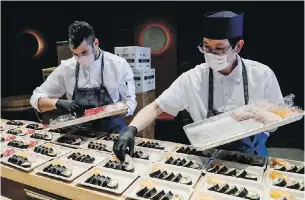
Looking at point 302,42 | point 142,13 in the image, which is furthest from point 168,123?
point 302,42

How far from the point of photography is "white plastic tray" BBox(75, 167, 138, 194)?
1.50 metres

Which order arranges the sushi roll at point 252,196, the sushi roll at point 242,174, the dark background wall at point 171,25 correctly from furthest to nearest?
1. the dark background wall at point 171,25
2. the sushi roll at point 242,174
3. the sushi roll at point 252,196

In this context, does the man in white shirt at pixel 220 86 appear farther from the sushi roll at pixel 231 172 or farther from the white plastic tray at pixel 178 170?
the sushi roll at pixel 231 172

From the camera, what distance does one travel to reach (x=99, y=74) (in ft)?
9.40

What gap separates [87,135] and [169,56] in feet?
14.4

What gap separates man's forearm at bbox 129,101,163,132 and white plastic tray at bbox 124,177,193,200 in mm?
586

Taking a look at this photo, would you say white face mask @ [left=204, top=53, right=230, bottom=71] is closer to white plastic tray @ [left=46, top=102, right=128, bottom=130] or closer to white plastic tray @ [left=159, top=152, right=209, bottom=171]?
white plastic tray @ [left=159, top=152, right=209, bottom=171]

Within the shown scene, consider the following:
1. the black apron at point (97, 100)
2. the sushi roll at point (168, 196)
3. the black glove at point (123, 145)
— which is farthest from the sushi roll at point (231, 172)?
the black apron at point (97, 100)

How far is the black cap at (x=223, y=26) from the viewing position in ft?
6.19

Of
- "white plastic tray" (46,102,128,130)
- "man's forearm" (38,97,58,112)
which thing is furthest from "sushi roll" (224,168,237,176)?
"man's forearm" (38,97,58,112)

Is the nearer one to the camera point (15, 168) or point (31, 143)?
point (15, 168)

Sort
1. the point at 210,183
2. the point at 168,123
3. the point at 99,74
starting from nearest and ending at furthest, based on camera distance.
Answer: the point at 210,183
the point at 99,74
the point at 168,123

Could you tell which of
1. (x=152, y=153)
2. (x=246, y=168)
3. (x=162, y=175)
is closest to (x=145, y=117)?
(x=152, y=153)

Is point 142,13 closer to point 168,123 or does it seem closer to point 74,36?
point 168,123
